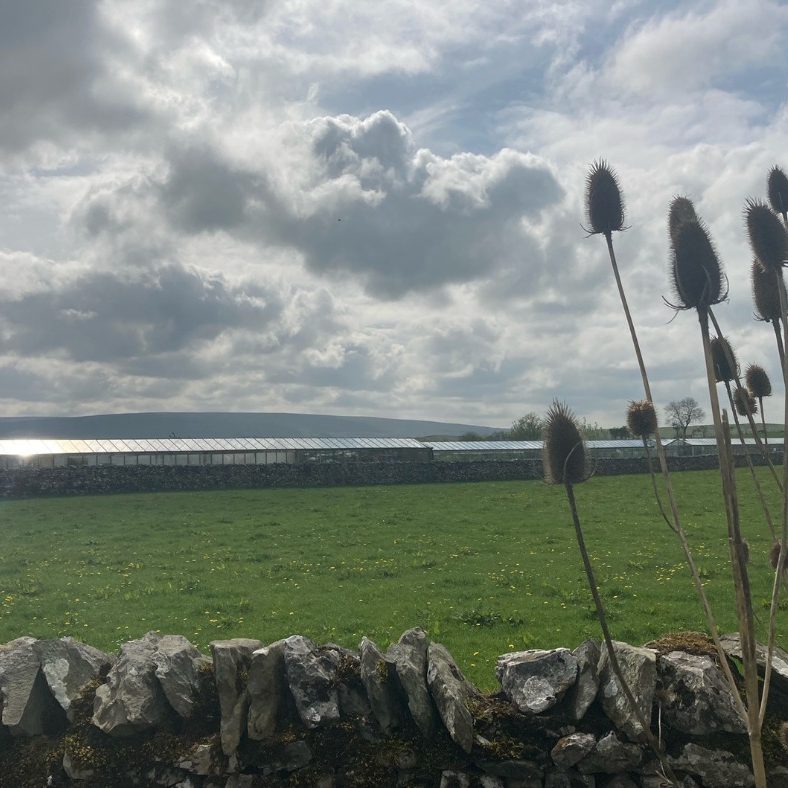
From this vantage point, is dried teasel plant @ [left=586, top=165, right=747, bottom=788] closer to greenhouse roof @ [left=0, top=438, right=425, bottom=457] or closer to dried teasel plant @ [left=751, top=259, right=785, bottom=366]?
dried teasel plant @ [left=751, top=259, right=785, bottom=366]

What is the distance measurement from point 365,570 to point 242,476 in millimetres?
24185

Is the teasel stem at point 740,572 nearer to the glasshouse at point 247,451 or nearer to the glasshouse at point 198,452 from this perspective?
the glasshouse at point 247,451

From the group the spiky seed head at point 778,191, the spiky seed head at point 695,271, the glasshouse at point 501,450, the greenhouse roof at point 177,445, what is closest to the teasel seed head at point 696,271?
the spiky seed head at point 695,271

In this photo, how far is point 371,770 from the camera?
614cm

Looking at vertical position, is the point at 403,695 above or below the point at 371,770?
above

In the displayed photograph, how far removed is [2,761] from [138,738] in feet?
3.89

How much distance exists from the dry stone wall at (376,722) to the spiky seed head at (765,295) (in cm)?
274

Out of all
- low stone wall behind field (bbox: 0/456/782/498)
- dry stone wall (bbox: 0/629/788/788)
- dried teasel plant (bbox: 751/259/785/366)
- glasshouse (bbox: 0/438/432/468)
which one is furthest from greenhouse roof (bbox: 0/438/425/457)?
dried teasel plant (bbox: 751/259/785/366)

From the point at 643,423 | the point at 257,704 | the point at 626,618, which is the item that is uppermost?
the point at 643,423

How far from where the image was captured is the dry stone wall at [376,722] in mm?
6039

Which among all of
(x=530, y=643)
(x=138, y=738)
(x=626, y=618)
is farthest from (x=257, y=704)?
(x=626, y=618)

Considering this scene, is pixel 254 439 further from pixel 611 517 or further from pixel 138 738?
pixel 138 738

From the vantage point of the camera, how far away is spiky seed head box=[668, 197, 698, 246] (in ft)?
15.9

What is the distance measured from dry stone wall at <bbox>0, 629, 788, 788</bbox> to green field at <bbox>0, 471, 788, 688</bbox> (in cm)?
266
